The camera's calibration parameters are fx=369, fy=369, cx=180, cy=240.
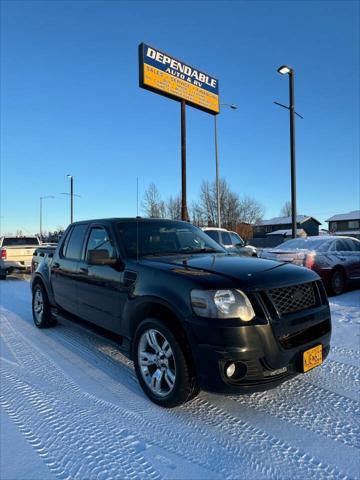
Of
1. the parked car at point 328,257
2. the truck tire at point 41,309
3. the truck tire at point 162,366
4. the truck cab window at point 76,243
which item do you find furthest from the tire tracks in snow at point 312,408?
the parked car at point 328,257

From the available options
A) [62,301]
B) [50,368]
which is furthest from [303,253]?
[50,368]

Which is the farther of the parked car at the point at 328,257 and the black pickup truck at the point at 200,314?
the parked car at the point at 328,257

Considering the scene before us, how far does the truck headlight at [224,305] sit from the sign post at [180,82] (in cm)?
1501

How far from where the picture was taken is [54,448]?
107 inches

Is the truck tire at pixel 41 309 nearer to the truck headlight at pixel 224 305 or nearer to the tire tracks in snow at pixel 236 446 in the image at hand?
the tire tracks in snow at pixel 236 446

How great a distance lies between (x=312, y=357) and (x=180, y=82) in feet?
62.6

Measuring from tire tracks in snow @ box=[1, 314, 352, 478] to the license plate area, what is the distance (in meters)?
0.65

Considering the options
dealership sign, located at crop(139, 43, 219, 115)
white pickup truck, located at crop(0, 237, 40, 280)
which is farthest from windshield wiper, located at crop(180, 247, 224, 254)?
dealership sign, located at crop(139, 43, 219, 115)

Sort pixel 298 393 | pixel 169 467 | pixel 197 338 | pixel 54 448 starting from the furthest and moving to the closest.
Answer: pixel 298 393
pixel 197 338
pixel 54 448
pixel 169 467

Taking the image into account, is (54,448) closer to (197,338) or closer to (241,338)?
(197,338)

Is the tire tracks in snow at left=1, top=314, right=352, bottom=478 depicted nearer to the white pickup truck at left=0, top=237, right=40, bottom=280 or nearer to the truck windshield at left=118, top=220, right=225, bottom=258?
the truck windshield at left=118, top=220, right=225, bottom=258

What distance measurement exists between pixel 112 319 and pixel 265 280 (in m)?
1.80

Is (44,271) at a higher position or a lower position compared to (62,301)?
higher

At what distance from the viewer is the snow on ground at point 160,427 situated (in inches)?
97.7
